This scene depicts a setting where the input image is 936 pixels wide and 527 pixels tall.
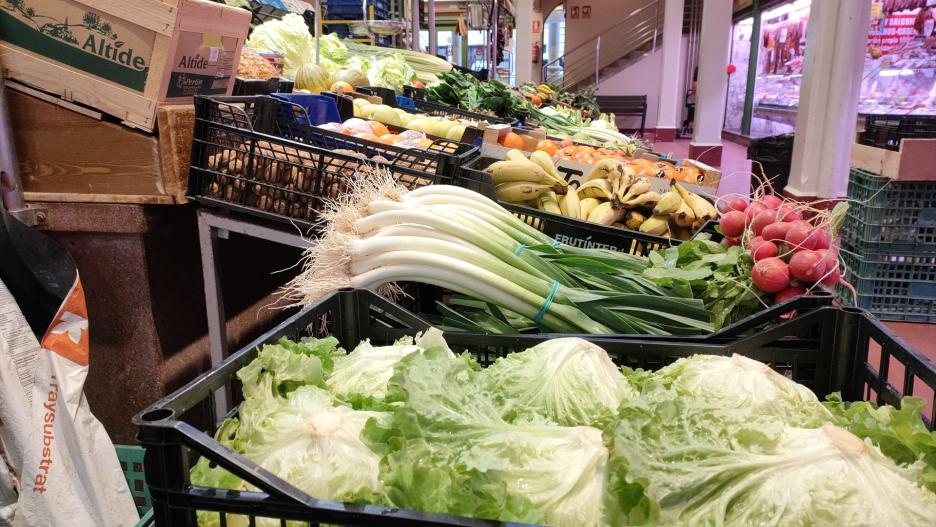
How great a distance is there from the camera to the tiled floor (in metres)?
3.91

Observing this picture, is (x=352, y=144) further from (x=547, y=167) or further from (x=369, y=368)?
(x=369, y=368)

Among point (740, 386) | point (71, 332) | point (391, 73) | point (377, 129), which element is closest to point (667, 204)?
point (377, 129)

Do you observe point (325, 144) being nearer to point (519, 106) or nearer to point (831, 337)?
point (831, 337)

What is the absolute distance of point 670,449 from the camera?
2.86ft

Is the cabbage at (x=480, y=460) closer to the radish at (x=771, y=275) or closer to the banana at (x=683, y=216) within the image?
the radish at (x=771, y=275)

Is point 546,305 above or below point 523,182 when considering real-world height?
below

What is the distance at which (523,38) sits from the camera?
11859 millimetres

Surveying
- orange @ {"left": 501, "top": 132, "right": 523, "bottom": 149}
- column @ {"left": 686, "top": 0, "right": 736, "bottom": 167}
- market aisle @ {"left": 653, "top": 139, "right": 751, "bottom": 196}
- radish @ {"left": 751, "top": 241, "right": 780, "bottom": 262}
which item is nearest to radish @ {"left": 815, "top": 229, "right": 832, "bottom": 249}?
radish @ {"left": 751, "top": 241, "right": 780, "bottom": 262}

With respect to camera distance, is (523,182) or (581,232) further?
(523,182)

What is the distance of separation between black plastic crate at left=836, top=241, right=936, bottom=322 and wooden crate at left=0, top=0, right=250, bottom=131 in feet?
14.2

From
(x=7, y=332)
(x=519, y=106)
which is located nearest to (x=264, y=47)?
(x=519, y=106)

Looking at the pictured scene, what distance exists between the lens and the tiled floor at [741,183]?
3.91 metres

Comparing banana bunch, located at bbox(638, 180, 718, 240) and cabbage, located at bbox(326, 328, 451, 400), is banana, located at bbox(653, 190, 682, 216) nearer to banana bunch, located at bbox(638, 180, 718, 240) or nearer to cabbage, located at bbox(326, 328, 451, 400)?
banana bunch, located at bbox(638, 180, 718, 240)

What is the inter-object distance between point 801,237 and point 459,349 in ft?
3.80
